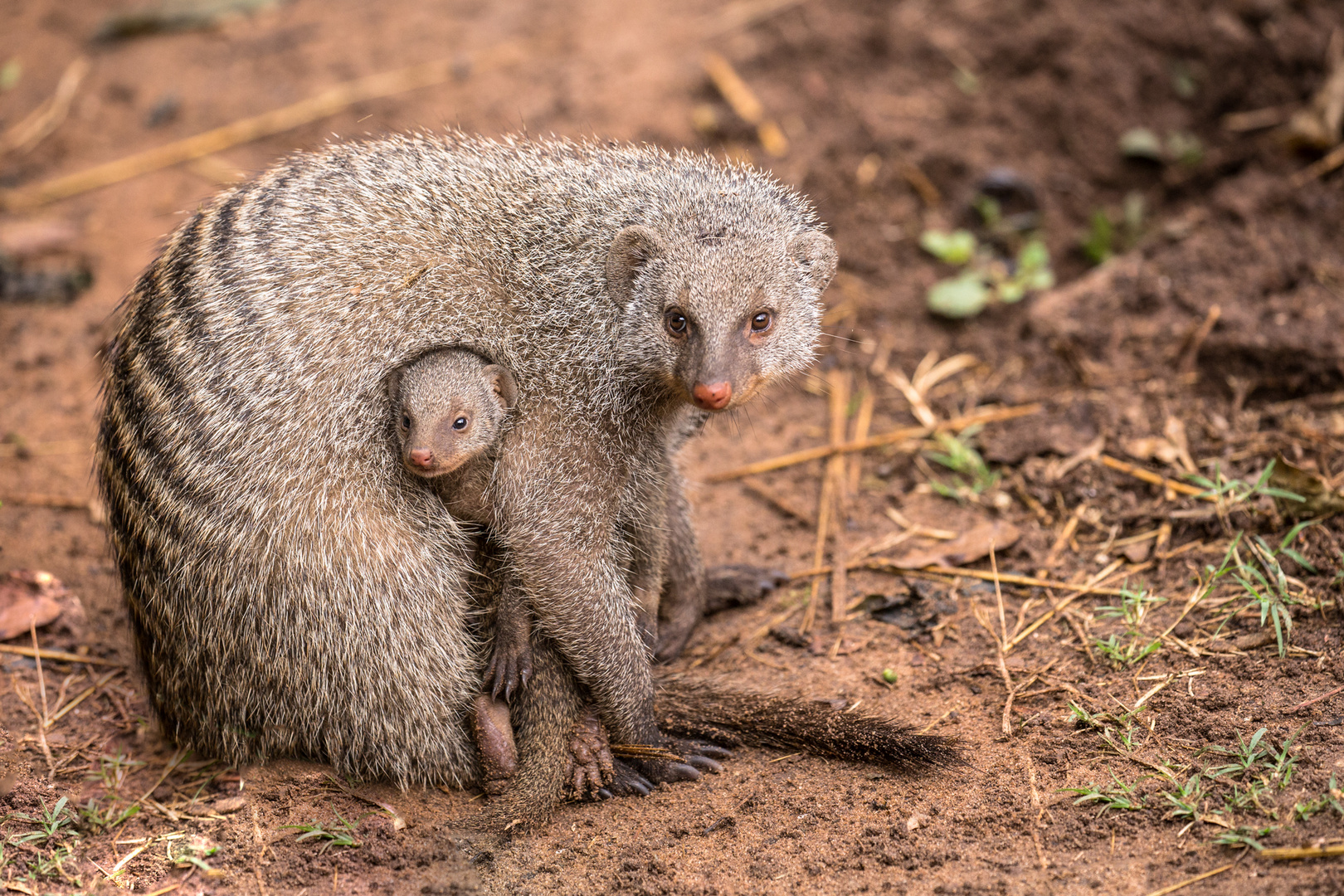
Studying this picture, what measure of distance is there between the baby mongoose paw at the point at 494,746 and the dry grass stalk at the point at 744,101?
12.8 feet

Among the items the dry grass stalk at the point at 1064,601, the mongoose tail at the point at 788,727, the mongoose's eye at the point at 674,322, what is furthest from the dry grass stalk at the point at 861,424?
the mongoose's eye at the point at 674,322

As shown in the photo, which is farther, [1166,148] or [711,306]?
[1166,148]

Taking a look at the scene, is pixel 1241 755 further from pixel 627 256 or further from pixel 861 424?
pixel 861 424

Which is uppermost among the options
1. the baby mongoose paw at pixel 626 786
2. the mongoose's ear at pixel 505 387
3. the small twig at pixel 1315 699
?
the mongoose's ear at pixel 505 387

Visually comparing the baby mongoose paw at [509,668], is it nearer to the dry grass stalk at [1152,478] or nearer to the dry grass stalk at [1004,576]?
the dry grass stalk at [1004,576]

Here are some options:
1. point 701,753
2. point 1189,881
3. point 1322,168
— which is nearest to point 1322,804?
point 1189,881

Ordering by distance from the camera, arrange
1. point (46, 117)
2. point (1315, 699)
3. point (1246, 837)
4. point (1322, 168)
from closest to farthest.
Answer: point (1246, 837) → point (1315, 699) → point (1322, 168) → point (46, 117)

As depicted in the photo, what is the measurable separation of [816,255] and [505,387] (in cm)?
111

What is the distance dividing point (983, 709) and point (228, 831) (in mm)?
2339

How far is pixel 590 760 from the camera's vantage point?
344 centimetres

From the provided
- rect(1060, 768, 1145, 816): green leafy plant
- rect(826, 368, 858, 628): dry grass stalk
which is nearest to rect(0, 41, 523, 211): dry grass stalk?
rect(826, 368, 858, 628): dry grass stalk

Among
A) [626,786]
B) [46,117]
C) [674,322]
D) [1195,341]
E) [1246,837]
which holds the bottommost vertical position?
[626,786]

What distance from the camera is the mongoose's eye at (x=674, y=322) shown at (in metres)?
3.30

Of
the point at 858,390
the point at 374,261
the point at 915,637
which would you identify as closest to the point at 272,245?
the point at 374,261
